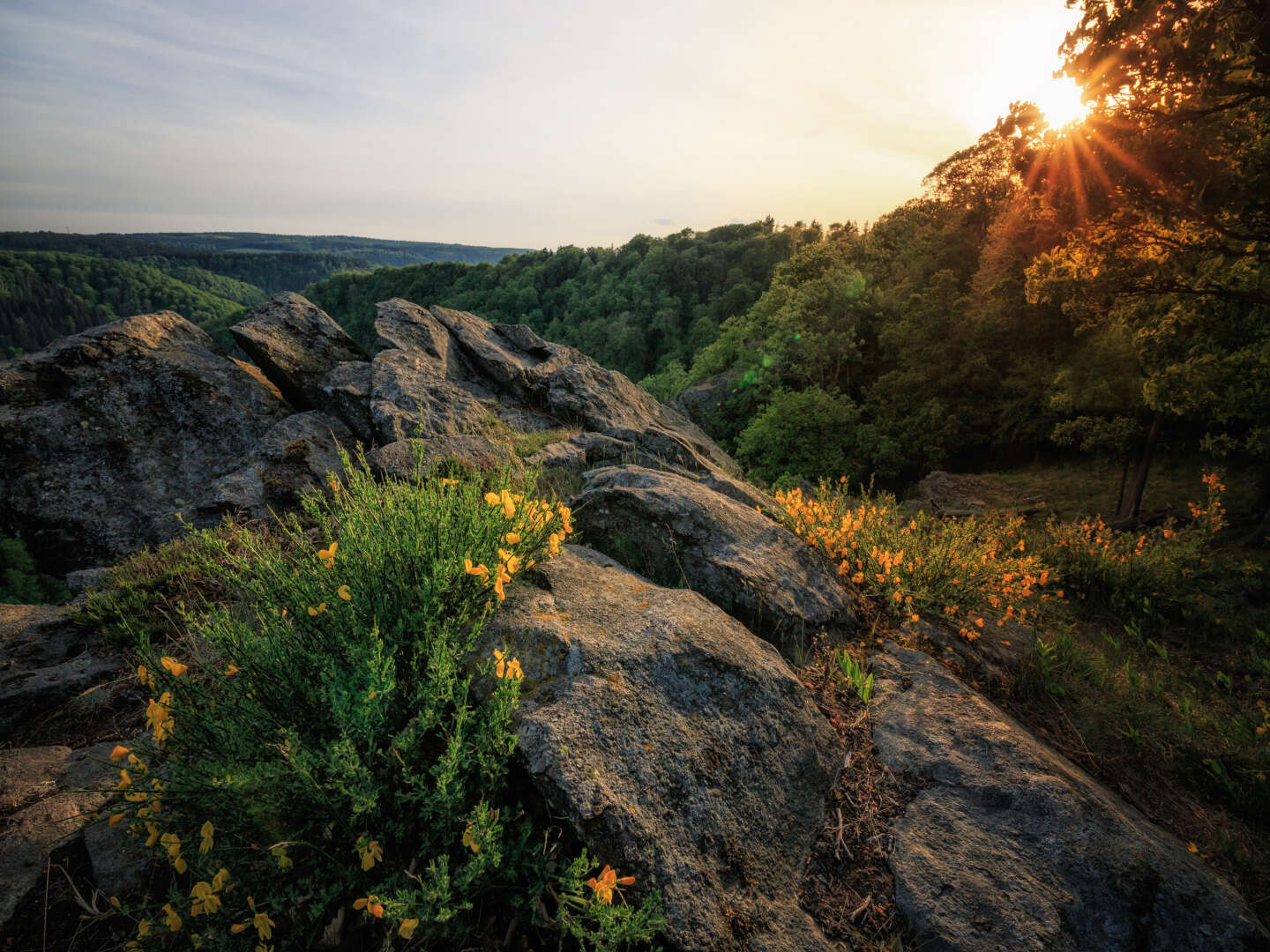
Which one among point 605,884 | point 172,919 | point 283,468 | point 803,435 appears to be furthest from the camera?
point 803,435

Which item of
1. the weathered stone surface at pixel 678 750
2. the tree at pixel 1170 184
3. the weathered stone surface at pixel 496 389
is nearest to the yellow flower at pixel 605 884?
the weathered stone surface at pixel 678 750

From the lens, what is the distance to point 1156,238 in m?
8.79

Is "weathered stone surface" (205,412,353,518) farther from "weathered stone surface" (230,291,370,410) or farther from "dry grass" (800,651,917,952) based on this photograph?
"dry grass" (800,651,917,952)

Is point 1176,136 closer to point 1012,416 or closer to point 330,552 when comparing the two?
point 330,552

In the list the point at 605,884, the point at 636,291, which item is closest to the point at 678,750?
the point at 605,884

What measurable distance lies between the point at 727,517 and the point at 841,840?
241 centimetres

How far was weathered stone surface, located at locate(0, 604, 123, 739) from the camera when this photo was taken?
10.4 feet

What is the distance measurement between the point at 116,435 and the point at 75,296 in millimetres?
177936

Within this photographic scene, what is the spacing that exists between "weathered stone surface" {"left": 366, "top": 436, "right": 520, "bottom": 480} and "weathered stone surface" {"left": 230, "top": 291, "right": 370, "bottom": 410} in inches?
143

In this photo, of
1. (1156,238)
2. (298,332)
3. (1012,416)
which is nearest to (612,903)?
(298,332)

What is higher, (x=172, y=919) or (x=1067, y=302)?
(x=1067, y=302)

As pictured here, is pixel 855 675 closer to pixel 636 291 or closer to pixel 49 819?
pixel 49 819

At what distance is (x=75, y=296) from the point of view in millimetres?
125938

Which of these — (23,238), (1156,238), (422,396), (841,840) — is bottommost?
(841,840)
